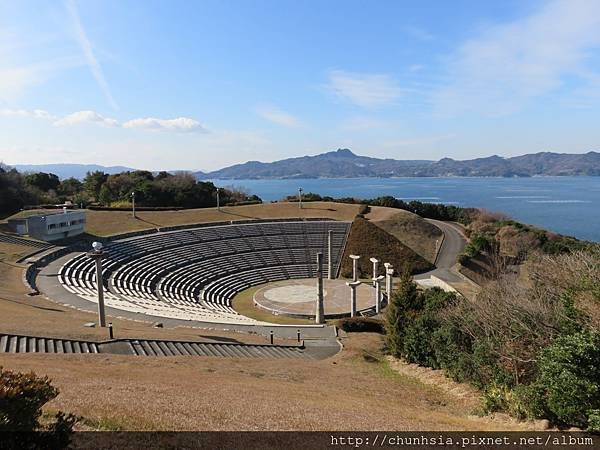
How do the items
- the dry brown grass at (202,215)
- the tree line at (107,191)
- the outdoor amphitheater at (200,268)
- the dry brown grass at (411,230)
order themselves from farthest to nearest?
the tree line at (107,191) → the dry brown grass at (411,230) → the dry brown grass at (202,215) → the outdoor amphitheater at (200,268)

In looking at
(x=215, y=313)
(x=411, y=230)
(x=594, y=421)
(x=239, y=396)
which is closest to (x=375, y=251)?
(x=411, y=230)

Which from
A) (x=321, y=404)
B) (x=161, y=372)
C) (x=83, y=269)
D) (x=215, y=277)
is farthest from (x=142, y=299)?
(x=321, y=404)

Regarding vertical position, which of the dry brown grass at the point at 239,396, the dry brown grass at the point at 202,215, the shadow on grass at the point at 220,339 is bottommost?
the shadow on grass at the point at 220,339

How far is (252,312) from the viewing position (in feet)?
101

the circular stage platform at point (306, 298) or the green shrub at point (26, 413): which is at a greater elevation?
the green shrub at point (26, 413)

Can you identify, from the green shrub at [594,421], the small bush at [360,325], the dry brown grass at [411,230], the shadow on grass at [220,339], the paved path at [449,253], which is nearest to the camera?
the green shrub at [594,421]

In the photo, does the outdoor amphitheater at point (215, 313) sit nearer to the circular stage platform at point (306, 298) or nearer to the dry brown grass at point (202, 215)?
the circular stage platform at point (306, 298)

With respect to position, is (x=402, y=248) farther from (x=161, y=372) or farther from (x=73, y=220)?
(x=161, y=372)

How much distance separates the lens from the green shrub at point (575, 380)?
30.0 feet

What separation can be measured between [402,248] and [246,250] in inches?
643

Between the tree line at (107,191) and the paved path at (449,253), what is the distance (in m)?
30.5

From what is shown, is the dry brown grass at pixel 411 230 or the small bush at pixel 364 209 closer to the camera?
the dry brown grass at pixel 411 230

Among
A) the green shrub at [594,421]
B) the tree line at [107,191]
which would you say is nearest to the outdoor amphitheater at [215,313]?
the green shrub at [594,421]

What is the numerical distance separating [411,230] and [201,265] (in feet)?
79.4
